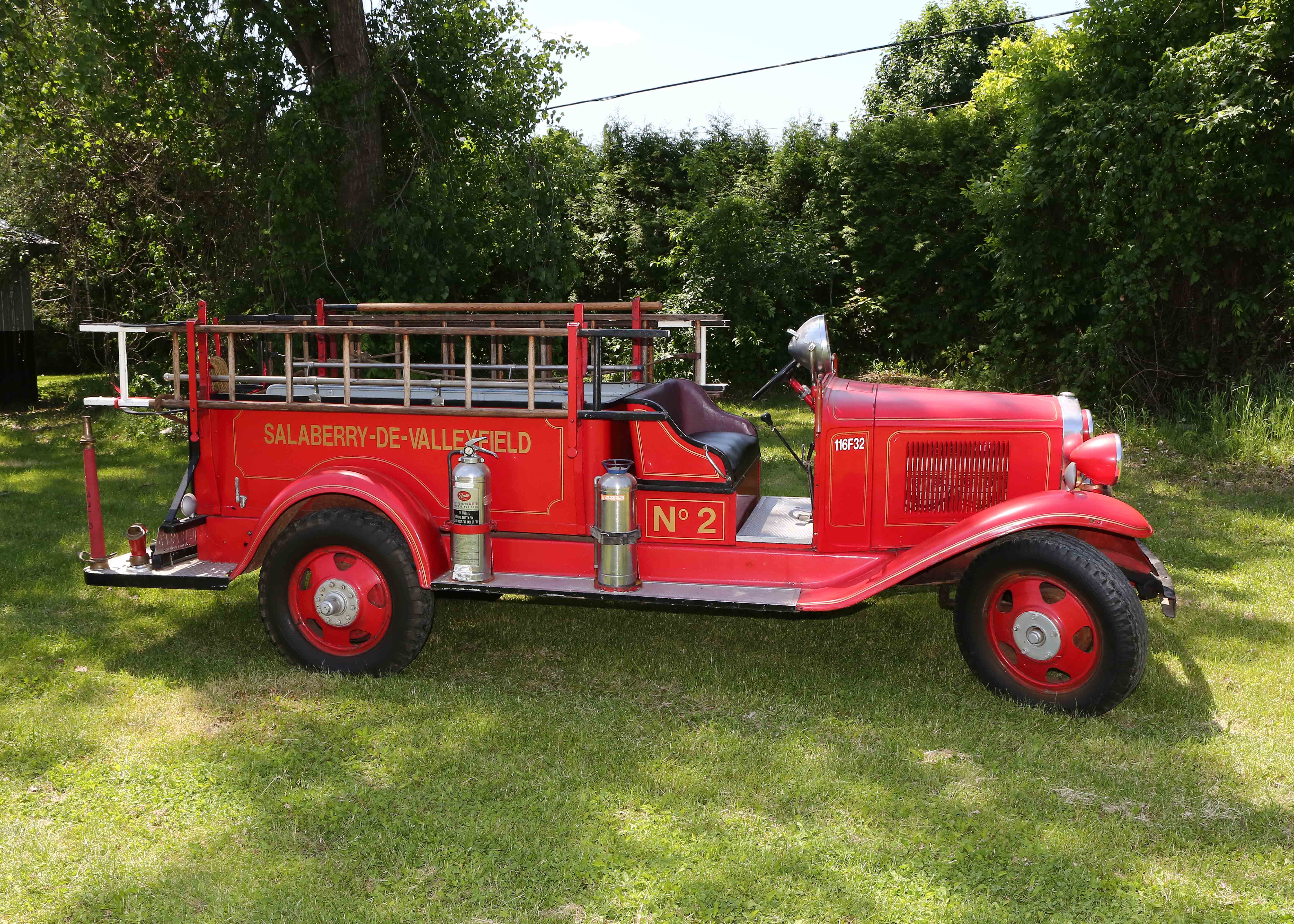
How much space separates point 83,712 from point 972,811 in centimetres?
370

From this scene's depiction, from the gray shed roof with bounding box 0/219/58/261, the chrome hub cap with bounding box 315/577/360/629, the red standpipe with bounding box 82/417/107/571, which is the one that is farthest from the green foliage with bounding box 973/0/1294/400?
the gray shed roof with bounding box 0/219/58/261

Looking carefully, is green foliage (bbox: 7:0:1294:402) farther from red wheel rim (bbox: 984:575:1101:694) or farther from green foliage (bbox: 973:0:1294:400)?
red wheel rim (bbox: 984:575:1101:694)

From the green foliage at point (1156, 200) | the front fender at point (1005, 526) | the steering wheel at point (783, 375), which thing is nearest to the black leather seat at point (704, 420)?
the steering wheel at point (783, 375)

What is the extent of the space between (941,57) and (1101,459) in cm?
2878

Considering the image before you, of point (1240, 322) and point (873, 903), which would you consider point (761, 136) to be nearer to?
point (1240, 322)

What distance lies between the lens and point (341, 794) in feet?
12.3

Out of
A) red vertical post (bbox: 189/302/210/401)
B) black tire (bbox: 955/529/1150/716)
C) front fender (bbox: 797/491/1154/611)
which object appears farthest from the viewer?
red vertical post (bbox: 189/302/210/401)

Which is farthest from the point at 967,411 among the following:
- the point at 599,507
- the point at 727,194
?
the point at 727,194

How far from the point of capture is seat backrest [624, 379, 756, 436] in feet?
18.8

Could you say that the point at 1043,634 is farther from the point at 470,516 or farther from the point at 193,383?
the point at 193,383

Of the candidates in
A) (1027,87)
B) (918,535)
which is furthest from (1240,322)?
(918,535)

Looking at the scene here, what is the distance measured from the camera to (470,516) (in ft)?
15.1

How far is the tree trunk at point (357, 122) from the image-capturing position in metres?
10.8

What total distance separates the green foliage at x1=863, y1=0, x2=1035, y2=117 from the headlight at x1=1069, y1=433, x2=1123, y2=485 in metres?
23.6
